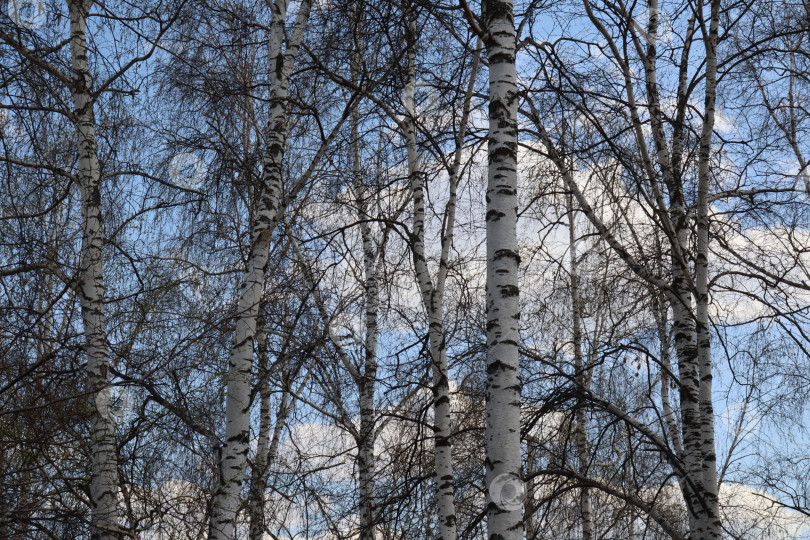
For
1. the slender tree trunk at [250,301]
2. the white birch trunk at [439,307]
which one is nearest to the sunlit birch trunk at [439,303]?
the white birch trunk at [439,307]

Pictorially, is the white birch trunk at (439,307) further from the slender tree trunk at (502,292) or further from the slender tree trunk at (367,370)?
the slender tree trunk at (502,292)

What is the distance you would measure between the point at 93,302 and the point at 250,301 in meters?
1.30

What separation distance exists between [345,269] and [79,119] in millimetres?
3969

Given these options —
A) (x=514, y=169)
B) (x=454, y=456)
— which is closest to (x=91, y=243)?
(x=514, y=169)

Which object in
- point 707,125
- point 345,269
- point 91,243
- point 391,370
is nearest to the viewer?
point 91,243

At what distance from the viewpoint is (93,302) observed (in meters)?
5.45

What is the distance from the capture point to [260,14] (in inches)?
367

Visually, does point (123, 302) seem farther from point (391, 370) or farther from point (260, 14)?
point (260, 14)

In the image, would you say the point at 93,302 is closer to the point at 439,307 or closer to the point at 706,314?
the point at 439,307

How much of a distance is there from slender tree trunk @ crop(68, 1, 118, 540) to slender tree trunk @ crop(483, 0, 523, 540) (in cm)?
267

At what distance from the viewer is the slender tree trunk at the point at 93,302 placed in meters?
5.09

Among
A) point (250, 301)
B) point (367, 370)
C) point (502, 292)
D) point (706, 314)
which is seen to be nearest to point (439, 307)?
point (250, 301)

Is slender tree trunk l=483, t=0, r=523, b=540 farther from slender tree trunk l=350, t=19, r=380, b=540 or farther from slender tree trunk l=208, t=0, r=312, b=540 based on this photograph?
slender tree trunk l=350, t=19, r=380, b=540

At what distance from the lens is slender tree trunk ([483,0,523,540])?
3.39 metres
